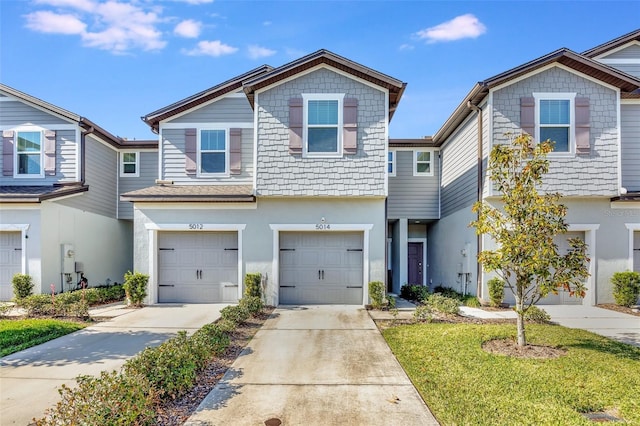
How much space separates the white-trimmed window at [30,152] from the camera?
43.9 ft

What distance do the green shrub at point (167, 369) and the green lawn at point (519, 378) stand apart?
3.04 metres

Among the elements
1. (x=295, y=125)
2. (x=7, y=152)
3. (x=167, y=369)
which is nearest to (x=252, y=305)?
(x=167, y=369)

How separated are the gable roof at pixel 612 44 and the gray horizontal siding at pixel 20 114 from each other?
61.6 ft

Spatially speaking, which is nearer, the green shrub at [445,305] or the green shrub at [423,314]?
the green shrub at [423,314]

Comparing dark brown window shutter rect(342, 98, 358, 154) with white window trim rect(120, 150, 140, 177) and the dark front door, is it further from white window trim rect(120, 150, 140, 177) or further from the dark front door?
white window trim rect(120, 150, 140, 177)

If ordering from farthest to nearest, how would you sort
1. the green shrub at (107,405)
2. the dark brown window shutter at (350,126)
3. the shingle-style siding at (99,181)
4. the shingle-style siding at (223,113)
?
the shingle-style siding at (99,181) → the shingle-style siding at (223,113) → the dark brown window shutter at (350,126) → the green shrub at (107,405)

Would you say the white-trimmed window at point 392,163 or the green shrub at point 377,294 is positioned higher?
the white-trimmed window at point 392,163

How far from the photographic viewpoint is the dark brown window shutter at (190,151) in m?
12.7

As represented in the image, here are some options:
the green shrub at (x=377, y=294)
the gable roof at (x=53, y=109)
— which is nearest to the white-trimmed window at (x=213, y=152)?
the gable roof at (x=53, y=109)

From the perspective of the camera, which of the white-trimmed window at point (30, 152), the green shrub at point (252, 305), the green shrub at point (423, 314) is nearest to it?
the green shrub at point (423, 314)

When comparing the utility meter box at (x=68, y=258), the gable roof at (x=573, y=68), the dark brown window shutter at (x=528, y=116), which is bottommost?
the utility meter box at (x=68, y=258)

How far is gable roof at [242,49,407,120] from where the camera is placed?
34.9 feet

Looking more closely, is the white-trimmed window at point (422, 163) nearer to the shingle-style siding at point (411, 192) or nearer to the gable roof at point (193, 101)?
the shingle-style siding at point (411, 192)

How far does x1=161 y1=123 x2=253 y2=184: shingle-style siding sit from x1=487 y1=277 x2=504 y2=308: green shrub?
807 centimetres
